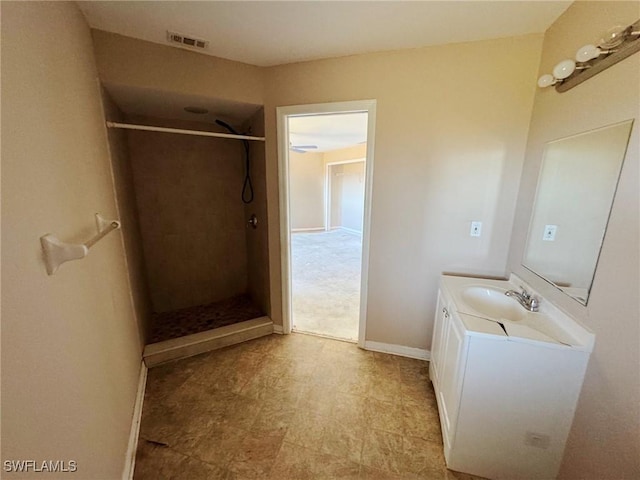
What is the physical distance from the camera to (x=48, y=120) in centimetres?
88

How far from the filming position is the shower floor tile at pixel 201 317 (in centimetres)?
241

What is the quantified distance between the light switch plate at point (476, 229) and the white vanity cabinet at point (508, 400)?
29.7 inches

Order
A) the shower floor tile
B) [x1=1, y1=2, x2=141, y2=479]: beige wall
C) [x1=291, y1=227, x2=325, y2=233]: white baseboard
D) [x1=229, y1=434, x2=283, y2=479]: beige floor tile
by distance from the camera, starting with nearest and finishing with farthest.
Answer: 1. [x1=1, y1=2, x2=141, y2=479]: beige wall
2. [x1=229, y1=434, x2=283, y2=479]: beige floor tile
3. the shower floor tile
4. [x1=291, y1=227, x2=325, y2=233]: white baseboard

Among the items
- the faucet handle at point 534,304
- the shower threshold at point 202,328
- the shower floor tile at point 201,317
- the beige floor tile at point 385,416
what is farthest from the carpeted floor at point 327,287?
the faucet handle at point 534,304

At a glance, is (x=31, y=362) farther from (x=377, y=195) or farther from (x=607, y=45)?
(x=607, y=45)

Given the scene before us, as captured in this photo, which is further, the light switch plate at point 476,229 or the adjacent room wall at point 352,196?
the adjacent room wall at point 352,196

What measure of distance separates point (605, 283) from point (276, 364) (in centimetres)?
205

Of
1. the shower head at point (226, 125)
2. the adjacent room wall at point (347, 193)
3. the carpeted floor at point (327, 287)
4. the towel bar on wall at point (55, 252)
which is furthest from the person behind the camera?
the adjacent room wall at point (347, 193)

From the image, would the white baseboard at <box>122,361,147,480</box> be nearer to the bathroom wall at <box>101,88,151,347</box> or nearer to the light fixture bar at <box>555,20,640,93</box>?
the bathroom wall at <box>101,88,151,347</box>

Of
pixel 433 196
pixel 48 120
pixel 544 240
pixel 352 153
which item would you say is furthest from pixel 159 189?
pixel 352 153

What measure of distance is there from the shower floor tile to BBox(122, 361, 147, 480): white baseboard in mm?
438

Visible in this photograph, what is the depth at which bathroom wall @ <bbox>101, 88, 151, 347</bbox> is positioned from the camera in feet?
5.86

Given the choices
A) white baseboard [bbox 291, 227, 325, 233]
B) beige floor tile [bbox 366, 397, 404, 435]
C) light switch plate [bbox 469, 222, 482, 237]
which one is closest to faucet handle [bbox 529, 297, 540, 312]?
light switch plate [bbox 469, 222, 482, 237]

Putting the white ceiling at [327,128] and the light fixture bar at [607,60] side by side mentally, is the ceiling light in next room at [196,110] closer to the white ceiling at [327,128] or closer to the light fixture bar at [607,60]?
the white ceiling at [327,128]
